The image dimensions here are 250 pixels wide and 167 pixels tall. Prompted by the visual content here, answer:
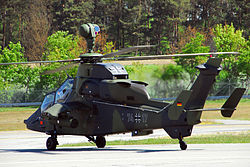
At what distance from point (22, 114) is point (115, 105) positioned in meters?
37.7

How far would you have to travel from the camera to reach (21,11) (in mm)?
106812

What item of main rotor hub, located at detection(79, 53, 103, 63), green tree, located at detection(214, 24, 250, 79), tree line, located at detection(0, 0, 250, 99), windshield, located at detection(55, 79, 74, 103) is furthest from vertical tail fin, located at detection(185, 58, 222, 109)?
tree line, located at detection(0, 0, 250, 99)

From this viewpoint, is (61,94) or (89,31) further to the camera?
(61,94)

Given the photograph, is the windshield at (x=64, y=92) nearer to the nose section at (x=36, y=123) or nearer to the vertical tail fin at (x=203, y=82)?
the nose section at (x=36, y=123)

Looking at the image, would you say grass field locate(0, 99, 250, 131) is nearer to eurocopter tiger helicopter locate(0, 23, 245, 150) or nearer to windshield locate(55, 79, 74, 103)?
windshield locate(55, 79, 74, 103)

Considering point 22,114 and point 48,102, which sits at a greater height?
point 48,102

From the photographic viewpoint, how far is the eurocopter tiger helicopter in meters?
18.0

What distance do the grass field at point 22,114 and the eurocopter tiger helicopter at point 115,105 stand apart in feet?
74.5

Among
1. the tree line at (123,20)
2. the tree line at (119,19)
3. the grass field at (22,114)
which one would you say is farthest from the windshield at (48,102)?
the tree line at (119,19)

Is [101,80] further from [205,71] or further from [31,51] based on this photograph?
[31,51]

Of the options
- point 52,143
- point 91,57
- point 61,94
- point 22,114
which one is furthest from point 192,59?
point 91,57

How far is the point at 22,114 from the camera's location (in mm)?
55562

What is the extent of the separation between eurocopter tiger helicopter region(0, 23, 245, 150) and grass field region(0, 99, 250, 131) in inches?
893

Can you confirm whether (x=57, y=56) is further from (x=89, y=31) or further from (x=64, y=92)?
(x=89, y=31)
